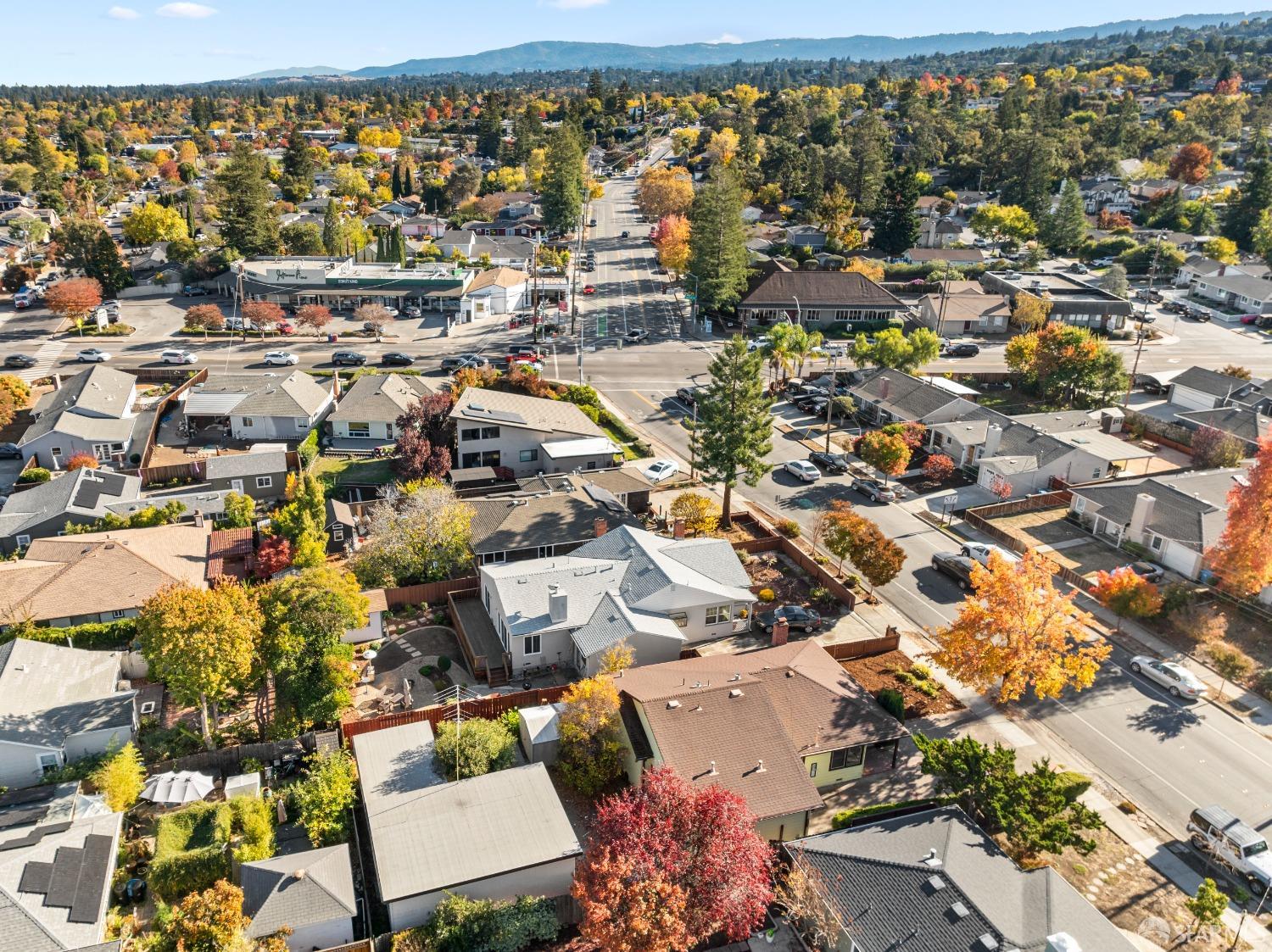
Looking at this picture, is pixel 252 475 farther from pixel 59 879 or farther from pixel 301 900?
pixel 301 900

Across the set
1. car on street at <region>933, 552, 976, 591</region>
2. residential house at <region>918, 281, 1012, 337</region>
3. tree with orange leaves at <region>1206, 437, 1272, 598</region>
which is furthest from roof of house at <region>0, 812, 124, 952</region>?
residential house at <region>918, 281, 1012, 337</region>

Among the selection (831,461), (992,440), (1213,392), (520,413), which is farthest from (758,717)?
(1213,392)

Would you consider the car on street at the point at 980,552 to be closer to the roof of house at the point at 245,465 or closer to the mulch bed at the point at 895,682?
the mulch bed at the point at 895,682

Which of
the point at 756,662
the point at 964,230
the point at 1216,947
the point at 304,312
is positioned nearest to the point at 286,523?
the point at 756,662

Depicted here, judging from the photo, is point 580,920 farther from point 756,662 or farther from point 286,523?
point 286,523

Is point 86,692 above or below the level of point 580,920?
above

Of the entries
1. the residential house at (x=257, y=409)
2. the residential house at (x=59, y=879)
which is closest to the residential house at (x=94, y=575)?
the residential house at (x=59, y=879)

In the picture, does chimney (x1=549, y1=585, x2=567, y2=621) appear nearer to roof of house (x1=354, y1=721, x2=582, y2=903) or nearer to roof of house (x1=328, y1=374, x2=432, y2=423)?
roof of house (x1=354, y1=721, x2=582, y2=903)
